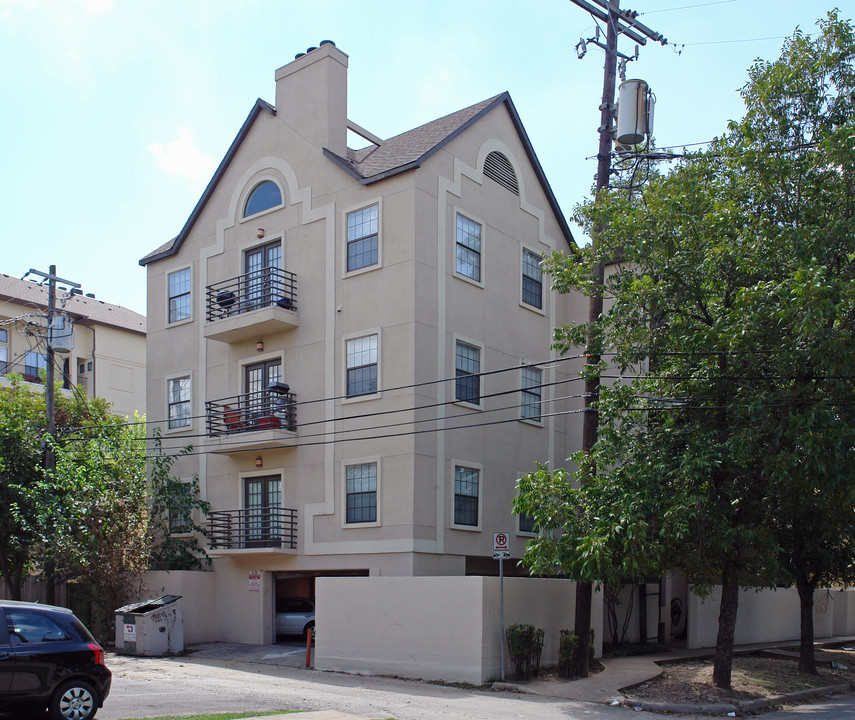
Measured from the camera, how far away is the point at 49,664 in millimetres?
11531

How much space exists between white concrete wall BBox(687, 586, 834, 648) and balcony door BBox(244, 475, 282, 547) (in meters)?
11.2

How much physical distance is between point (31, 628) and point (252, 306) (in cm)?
1398

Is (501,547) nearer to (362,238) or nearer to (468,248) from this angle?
(468,248)

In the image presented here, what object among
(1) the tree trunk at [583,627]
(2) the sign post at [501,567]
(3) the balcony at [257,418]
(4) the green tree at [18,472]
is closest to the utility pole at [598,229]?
(1) the tree trunk at [583,627]

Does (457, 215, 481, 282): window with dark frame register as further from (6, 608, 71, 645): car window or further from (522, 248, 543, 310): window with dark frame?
(6, 608, 71, 645): car window

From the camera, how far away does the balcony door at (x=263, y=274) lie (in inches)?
965

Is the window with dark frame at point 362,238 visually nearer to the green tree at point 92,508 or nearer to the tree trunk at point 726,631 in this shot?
the green tree at point 92,508

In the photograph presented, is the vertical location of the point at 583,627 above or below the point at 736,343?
below

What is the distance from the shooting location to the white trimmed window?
27158 millimetres

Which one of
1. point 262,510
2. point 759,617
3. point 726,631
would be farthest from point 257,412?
point 759,617

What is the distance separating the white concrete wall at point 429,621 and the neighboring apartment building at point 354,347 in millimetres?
2048

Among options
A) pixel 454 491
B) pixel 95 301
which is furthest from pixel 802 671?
pixel 95 301

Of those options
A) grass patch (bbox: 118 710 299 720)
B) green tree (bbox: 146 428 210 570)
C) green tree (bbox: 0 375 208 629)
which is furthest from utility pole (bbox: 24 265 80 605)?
grass patch (bbox: 118 710 299 720)

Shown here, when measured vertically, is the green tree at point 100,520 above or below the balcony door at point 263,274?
below
